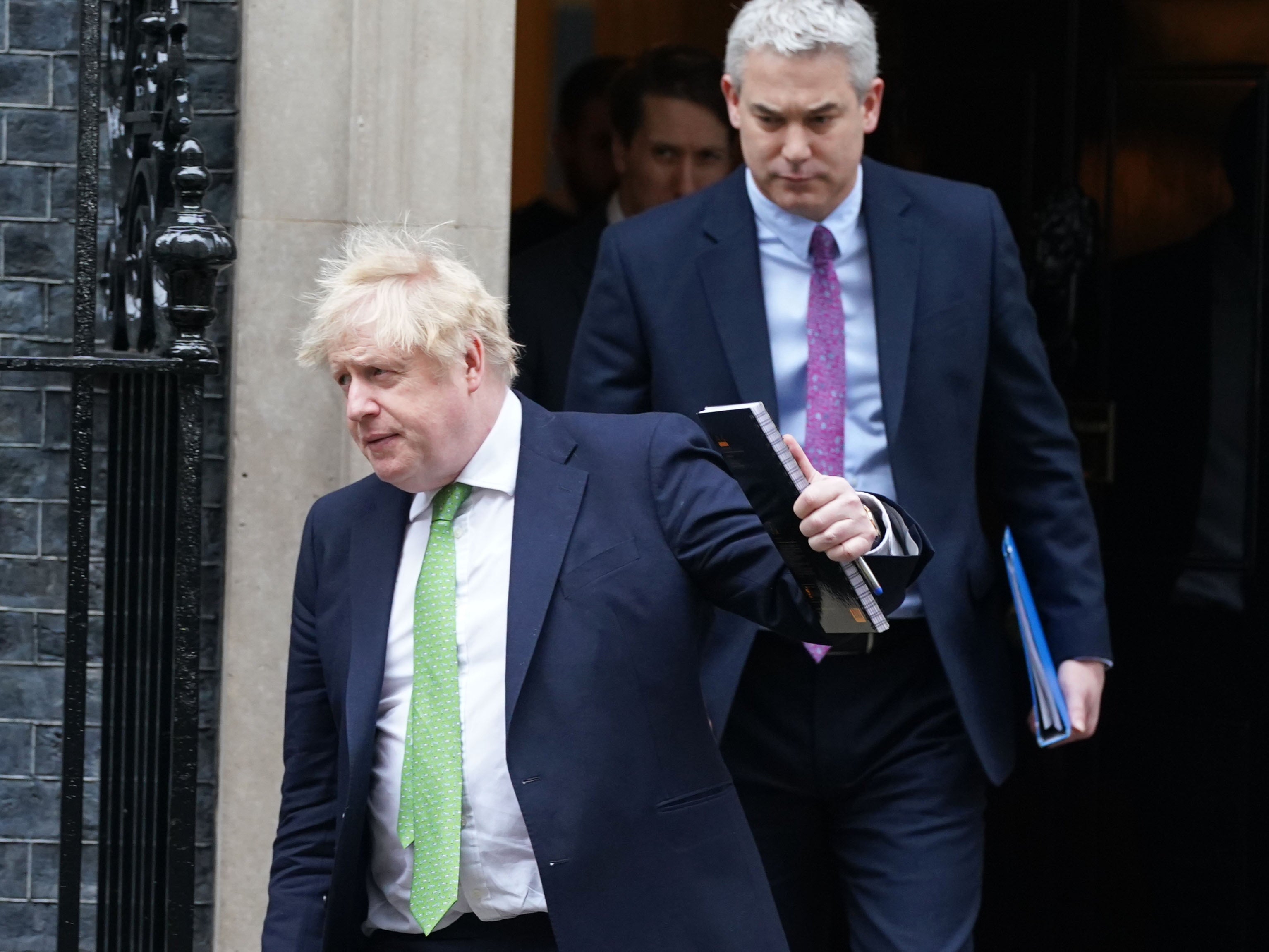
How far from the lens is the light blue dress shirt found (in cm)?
333

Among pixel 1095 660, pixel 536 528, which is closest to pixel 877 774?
pixel 1095 660

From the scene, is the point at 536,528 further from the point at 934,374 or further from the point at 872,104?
the point at 872,104

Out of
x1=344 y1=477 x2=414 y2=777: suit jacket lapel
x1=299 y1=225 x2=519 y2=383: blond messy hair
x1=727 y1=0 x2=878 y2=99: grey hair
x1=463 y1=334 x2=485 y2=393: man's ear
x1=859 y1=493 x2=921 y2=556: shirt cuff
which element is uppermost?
x1=727 y1=0 x2=878 y2=99: grey hair

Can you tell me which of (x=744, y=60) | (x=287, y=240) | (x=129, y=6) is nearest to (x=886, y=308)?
(x=744, y=60)

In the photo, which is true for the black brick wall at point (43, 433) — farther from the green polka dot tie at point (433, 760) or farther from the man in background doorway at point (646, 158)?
the green polka dot tie at point (433, 760)

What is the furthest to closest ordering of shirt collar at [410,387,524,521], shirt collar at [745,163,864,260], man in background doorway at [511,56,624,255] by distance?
1. man in background doorway at [511,56,624,255]
2. shirt collar at [745,163,864,260]
3. shirt collar at [410,387,524,521]

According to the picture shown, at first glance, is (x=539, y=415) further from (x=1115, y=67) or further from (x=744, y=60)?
(x=1115, y=67)

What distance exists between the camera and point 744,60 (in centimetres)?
338

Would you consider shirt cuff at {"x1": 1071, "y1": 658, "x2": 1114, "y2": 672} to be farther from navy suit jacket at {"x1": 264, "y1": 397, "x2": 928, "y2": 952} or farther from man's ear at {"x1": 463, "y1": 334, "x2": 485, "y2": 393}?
man's ear at {"x1": 463, "y1": 334, "x2": 485, "y2": 393}

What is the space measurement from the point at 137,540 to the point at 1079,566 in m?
1.63

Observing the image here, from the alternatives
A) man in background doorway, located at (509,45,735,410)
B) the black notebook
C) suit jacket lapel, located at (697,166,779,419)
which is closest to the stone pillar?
man in background doorway, located at (509,45,735,410)

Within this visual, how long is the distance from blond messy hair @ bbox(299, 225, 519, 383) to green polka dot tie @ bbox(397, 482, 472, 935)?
0.31 m

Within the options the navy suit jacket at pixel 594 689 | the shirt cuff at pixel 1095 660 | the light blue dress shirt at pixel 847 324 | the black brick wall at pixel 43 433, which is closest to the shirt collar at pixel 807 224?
the light blue dress shirt at pixel 847 324

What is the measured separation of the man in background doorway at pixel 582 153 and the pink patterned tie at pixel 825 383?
1656 millimetres
